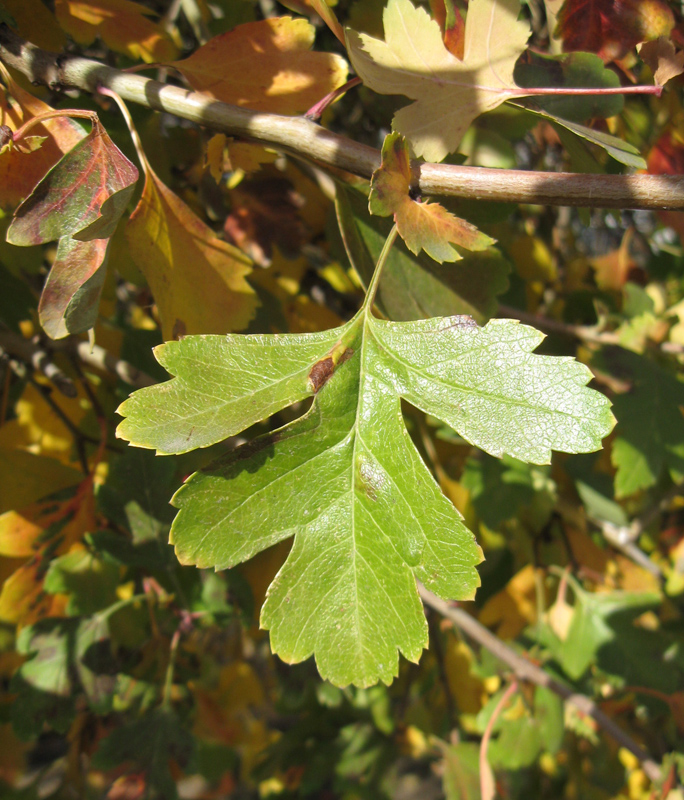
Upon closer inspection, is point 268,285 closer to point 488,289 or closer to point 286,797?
point 488,289

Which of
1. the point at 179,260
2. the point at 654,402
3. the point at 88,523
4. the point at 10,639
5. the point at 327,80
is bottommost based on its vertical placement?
the point at 10,639

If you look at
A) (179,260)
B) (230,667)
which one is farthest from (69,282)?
(230,667)

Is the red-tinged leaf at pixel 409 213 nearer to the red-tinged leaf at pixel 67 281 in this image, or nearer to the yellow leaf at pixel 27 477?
the red-tinged leaf at pixel 67 281

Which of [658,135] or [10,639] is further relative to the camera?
[10,639]

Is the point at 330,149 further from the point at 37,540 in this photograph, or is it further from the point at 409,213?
the point at 37,540

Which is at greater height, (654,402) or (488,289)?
(488,289)

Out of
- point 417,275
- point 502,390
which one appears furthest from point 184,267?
point 502,390

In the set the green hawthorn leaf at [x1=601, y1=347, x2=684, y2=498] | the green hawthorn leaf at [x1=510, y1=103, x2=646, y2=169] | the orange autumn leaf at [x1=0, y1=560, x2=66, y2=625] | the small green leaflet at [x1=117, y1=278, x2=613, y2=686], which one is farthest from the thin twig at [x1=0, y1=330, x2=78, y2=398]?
the green hawthorn leaf at [x1=601, y1=347, x2=684, y2=498]
